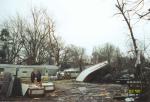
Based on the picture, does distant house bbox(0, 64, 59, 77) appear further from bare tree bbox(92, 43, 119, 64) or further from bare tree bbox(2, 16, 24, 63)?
bare tree bbox(92, 43, 119, 64)

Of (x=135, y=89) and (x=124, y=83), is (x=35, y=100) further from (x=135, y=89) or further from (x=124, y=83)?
(x=124, y=83)

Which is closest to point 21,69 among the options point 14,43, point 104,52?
point 14,43

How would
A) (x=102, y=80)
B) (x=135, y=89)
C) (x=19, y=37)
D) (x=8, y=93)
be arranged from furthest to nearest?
1. (x=19, y=37)
2. (x=102, y=80)
3. (x=8, y=93)
4. (x=135, y=89)

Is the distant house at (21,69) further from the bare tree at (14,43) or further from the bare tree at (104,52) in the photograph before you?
the bare tree at (104,52)

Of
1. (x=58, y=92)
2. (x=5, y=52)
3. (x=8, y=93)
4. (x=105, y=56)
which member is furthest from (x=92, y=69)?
(x=105, y=56)

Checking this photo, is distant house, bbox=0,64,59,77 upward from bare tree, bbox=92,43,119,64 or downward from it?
downward

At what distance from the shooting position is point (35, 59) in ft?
210

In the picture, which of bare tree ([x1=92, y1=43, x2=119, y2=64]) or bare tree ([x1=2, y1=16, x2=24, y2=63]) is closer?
bare tree ([x1=2, y1=16, x2=24, y2=63])

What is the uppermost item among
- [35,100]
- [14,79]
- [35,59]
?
[35,59]

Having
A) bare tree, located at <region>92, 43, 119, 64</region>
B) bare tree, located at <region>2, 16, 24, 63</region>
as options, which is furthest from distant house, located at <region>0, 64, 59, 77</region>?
bare tree, located at <region>92, 43, 119, 64</region>

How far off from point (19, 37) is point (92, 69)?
39572mm

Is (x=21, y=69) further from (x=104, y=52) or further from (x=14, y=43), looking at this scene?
(x=104, y=52)

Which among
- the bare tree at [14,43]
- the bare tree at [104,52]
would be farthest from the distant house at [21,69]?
the bare tree at [104,52]

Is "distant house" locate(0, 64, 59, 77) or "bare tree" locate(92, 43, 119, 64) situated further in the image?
"bare tree" locate(92, 43, 119, 64)
